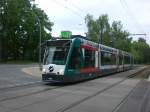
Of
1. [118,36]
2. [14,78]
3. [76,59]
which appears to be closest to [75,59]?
[76,59]

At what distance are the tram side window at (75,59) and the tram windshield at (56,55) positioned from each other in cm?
56

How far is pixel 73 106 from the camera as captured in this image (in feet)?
46.5

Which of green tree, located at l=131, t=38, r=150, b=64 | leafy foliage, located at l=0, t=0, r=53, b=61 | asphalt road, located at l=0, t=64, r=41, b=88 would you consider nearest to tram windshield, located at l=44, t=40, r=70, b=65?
asphalt road, located at l=0, t=64, r=41, b=88

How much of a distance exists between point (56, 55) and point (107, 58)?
48.8 ft

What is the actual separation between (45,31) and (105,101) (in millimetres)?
83090

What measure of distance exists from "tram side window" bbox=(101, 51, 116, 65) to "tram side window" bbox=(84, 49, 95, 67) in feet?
15.1

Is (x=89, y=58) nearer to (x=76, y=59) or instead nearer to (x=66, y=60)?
(x=76, y=59)

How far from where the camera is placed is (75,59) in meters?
25.1

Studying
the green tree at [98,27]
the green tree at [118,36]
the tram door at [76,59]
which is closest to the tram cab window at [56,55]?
the tram door at [76,59]

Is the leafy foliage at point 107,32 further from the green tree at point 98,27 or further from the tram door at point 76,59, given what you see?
the tram door at point 76,59

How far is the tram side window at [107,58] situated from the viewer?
35.8 m

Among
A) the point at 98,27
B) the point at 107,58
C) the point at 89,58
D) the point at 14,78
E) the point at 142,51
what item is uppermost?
the point at 98,27

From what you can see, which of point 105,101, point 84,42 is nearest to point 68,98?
point 105,101

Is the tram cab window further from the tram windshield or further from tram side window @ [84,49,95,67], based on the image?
tram side window @ [84,49,95,67]
